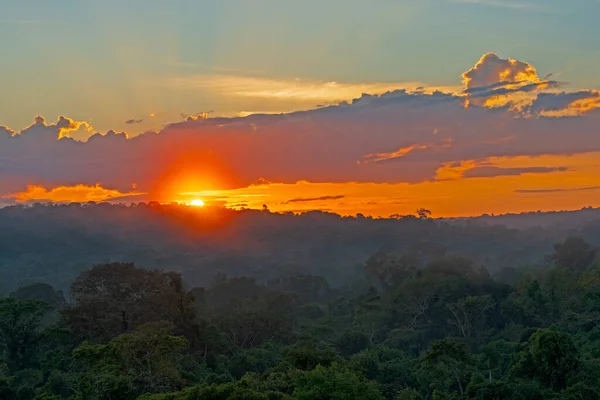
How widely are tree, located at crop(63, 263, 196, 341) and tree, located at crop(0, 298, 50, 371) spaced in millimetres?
2193

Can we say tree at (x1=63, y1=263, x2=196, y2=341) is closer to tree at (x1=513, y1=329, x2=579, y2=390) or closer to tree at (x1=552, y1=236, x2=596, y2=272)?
tree at (x1=513, y1=329, x2=579, y2=390)

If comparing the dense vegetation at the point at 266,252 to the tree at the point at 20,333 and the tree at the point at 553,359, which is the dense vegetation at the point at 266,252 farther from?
the tree at the point at 553,359

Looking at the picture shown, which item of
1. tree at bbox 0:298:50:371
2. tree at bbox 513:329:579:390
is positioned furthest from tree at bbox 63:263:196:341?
tree at bbox 513:329:579:390

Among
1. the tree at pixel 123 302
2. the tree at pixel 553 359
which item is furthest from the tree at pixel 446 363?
the tree at pixel 123 302

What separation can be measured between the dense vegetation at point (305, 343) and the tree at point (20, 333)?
0.08m

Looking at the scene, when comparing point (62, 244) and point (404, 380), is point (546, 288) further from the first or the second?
point (62, 244)

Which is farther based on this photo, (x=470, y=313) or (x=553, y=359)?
(x=470, y=313)

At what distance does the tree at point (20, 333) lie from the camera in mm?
43281

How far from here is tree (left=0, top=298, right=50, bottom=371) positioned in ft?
142

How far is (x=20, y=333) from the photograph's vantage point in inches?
1720

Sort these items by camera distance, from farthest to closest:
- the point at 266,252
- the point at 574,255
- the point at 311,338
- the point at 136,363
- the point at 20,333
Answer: the point at 266,252, the point at 574,255, the point at 311,338, the point at 20,333, the point at 136,363

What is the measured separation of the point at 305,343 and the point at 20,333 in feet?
60.5

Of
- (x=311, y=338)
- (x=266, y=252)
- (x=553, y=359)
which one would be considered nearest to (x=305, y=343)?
(x=311, y=338)

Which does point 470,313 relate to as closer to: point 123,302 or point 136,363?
point 123,302
